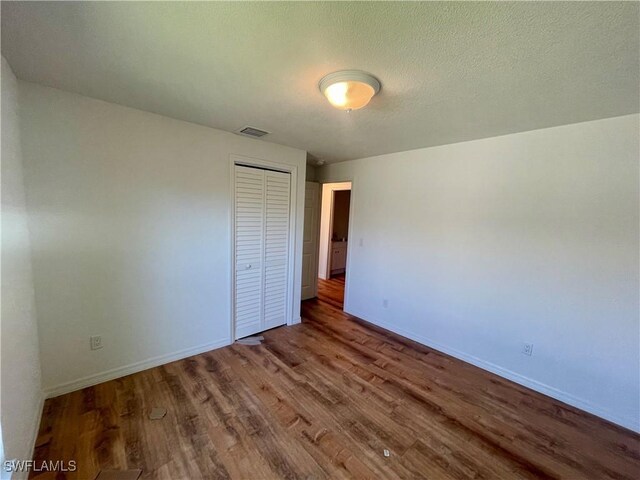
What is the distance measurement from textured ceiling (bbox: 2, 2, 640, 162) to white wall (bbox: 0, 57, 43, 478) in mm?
504

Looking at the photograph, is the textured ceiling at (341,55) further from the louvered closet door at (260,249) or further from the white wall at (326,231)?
the white wall at (326,231)

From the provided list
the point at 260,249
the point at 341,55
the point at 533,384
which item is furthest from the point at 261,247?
the point at 533,384

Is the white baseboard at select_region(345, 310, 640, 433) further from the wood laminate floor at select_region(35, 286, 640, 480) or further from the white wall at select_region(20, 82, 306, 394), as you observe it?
the white wall at select_region(20, 82, 306, 394)

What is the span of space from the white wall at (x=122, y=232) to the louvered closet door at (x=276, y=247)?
1.77 ft

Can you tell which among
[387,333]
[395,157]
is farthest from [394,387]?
[395,157]

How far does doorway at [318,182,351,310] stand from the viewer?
18.6 feet

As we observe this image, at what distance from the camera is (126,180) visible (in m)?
2.26

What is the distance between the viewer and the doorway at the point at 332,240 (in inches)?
223

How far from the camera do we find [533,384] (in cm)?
246

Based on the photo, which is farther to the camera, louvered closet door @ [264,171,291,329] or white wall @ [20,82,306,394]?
louvered closet door @ [264,171,291,329]

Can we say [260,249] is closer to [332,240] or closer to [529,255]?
[529,255]

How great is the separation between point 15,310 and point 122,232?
93 centimetres

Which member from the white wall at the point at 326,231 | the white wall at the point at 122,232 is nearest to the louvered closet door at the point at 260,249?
the white wall at the point at 122,232

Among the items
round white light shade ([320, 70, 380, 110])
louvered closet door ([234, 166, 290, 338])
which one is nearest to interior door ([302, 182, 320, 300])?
louvered closet door ([234, 166, 290, 338])
